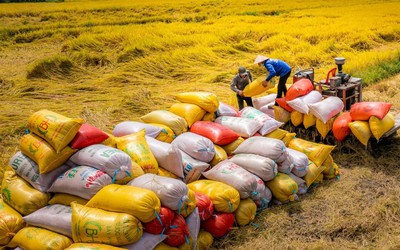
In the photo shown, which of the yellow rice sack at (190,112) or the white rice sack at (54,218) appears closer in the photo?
the white rice sack at (54,218)

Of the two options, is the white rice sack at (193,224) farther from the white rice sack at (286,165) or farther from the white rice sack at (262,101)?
the white rice sack at (262,101)

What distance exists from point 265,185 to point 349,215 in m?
0.81

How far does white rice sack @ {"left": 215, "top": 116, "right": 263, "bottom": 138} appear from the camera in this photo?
471 cm

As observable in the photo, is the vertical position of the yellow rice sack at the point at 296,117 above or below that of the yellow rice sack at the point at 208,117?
below

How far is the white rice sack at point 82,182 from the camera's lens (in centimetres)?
325

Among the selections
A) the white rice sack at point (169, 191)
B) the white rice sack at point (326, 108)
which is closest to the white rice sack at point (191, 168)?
the white rice sack at point (169, 191)

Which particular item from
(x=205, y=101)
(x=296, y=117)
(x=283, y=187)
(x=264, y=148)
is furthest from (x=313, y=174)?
(x=205, y=101)

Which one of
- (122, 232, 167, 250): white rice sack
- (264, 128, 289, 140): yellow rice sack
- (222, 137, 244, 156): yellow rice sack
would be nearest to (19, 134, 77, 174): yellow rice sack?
(122, 232, 167, 250): white rice sack

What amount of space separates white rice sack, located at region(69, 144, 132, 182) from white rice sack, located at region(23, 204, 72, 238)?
39 cm

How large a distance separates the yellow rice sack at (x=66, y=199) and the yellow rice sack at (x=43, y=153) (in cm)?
24

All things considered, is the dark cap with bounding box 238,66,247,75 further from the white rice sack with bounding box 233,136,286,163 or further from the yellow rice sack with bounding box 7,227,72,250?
the yellow rice sack with bounding box 7,227,72,250

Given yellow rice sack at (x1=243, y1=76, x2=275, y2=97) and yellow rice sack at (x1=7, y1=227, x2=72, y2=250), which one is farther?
yellow rice sack at (x1=243, y1=76, x2=275, y2=97)

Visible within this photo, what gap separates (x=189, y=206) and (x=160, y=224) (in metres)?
0.32

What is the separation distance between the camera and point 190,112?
4855 mm
